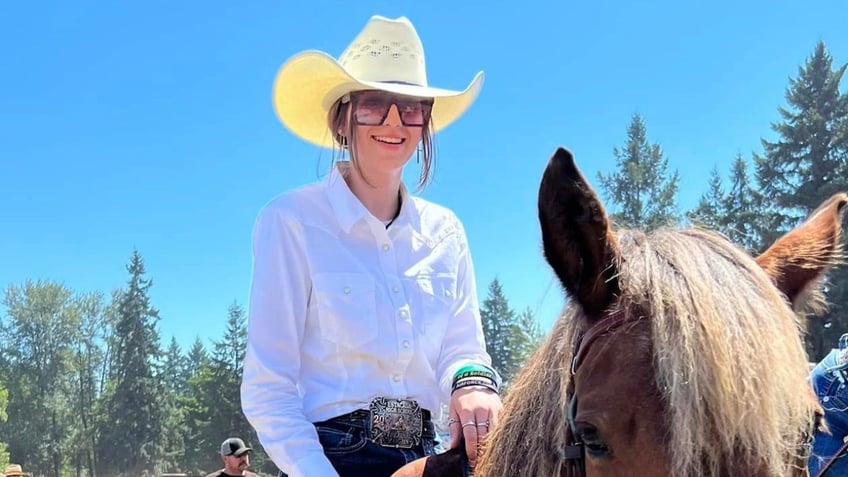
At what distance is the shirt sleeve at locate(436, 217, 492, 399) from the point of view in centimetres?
264

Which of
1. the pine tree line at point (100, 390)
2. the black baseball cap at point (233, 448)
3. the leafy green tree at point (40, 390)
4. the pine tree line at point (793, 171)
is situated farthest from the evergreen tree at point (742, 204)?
the leafy green tree at point (40, 390)

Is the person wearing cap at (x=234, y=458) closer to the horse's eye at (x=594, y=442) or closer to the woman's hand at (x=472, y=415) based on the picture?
the woman's hand at (x=472, y=415)

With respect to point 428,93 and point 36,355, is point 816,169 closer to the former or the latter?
point 428,93

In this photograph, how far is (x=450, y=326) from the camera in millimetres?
2785

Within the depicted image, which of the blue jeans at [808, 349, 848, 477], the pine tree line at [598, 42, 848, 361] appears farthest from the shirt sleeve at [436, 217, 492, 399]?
the pine tree line at [598, 42, 848, 361]

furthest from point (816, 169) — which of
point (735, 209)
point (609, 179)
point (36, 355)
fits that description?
point (36, 355)

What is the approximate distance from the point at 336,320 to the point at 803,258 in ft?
4.58

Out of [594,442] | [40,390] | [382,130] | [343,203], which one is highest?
[40,390]

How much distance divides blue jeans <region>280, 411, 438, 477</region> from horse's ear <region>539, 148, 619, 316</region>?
1.05 meters

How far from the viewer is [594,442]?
148cm

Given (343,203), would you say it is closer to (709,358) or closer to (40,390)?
(709,358)

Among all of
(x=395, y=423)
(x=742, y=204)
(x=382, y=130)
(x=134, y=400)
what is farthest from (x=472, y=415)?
(x=134, y=400)

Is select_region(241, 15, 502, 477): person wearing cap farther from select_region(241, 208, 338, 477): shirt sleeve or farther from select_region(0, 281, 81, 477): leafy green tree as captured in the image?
select_region(0, 281, 81, 477): leafy green tree

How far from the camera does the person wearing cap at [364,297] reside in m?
2.38
